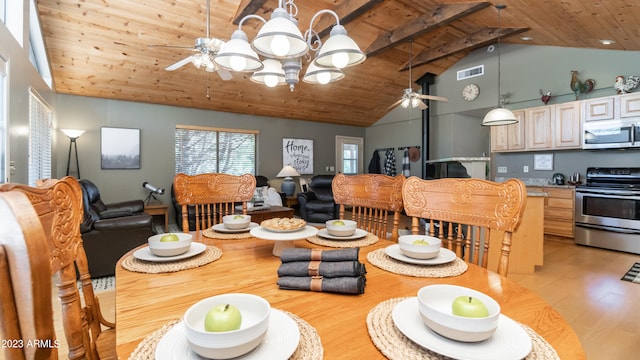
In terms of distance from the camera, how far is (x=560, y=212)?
14.6 ft

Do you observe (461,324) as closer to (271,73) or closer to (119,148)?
(271,73)

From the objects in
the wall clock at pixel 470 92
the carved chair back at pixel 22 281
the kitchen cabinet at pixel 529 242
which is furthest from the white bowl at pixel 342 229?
the wall clock at pixel 470 92

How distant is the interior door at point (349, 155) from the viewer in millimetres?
8344

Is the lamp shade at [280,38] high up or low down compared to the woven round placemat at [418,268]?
up

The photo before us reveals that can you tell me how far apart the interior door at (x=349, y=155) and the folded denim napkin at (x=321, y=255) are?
7325mm

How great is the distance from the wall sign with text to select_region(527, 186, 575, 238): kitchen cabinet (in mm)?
4953

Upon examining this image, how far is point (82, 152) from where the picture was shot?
205 inches

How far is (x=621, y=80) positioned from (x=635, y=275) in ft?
8.86

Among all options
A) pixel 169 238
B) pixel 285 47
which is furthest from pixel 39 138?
pixel 285 47

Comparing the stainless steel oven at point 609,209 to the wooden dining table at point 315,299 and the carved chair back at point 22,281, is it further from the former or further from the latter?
the carved chair back at point 22,281

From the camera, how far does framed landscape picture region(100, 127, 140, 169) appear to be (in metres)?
5.39

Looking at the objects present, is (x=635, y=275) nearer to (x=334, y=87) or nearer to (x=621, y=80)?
(x=621, y=80)

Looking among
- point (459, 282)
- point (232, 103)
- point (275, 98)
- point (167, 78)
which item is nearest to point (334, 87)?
point (275, 98)

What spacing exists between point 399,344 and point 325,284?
0.30m
